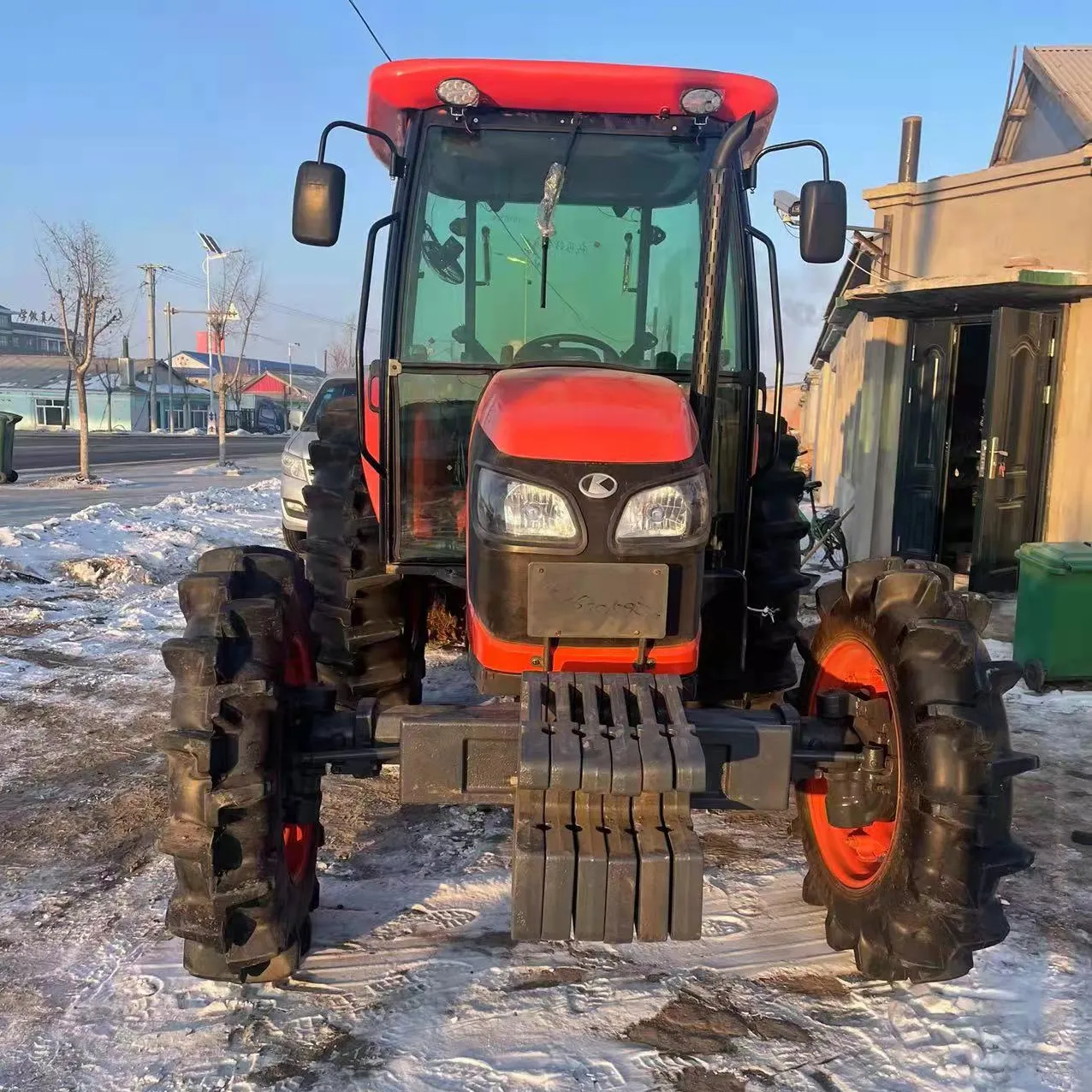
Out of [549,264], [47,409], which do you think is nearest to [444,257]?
[549,264]

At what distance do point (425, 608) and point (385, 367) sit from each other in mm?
1042

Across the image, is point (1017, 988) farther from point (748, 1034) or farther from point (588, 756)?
point (588, 756)

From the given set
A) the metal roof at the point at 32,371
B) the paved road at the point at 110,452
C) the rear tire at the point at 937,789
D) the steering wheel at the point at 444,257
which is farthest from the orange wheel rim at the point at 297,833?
the metal roof at the point at 32,371

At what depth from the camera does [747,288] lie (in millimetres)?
3529

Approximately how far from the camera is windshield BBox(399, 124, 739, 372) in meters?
3.48

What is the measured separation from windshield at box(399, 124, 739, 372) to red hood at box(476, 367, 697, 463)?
0.66 metres

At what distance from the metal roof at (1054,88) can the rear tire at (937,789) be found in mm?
7788

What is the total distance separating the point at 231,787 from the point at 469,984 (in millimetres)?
935

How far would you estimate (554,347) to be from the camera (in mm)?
3520

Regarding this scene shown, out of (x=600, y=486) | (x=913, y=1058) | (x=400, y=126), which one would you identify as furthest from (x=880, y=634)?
(x=400, y=126)

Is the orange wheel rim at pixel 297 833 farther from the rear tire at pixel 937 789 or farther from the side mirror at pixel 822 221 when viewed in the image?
the side mirror at pixel 822 221

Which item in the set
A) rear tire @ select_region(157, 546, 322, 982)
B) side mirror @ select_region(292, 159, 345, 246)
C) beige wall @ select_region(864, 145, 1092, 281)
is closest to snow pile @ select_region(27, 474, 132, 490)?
beige wall @ select_region(864, 145, 1092, 281)

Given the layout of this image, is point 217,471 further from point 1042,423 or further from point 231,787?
point 231,787

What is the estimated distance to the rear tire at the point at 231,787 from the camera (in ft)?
7.90
